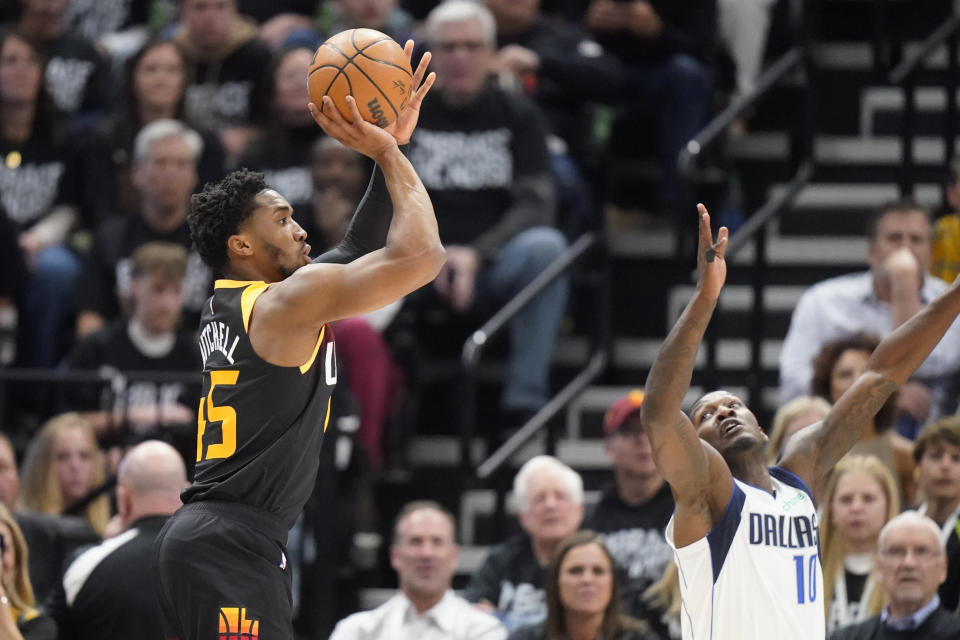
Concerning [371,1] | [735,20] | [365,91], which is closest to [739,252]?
[735,20]

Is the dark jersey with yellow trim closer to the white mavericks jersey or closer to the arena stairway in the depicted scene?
the white mavericks jersey

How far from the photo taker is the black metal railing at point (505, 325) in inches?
416

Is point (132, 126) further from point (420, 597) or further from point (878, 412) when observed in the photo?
point (878, 412)

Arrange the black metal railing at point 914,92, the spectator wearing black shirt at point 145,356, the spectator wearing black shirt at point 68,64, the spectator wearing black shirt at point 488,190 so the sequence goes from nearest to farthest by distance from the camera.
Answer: the spectator wearing black shirt at point 145,356 → the spectator wearing black shirt at point 488,190 → the black metal railing at point 914,92 → the spectator wearing black shirt at point 68,64

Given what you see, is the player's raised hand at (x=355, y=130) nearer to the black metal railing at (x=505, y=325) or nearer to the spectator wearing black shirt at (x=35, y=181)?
the black metal railing at (x=505, y=325)

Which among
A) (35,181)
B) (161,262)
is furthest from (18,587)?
(35,181)

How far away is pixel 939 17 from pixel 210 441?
7.97 meters

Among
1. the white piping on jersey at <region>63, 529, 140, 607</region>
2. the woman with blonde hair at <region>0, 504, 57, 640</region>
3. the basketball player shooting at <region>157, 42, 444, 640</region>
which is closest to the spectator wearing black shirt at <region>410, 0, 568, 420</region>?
the white piping on jersey at <region>63, 529, 140, 607</region>

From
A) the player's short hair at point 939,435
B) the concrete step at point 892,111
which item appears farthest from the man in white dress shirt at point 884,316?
the concrete step at point 892,111

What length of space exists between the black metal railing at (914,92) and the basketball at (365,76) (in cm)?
561

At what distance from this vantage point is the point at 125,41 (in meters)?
13.6

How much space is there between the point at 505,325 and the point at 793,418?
246 cm

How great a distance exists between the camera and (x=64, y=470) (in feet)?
33.4

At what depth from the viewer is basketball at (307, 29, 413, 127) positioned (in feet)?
20.7
